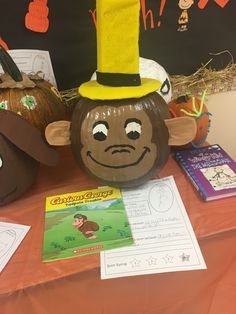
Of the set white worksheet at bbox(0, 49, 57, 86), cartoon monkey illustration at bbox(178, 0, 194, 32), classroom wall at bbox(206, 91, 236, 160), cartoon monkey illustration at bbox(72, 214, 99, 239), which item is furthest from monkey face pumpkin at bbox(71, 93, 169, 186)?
classroom wall at bbox(206, 91, 236, 160)

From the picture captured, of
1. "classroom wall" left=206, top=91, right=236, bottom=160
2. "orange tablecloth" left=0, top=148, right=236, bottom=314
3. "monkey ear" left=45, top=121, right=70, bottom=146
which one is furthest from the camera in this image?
"classroom wall" left=206, top=91, right=236, bottom=160

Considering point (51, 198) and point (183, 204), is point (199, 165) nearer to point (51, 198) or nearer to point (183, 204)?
point (183, 204)

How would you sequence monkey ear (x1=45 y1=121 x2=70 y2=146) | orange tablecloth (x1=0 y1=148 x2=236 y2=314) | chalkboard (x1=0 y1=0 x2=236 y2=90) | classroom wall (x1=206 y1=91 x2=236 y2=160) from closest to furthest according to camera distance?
orange tablecloth (x1=0 y1=148 x2=236 y2=314) < monkey ear (x1=45 y1=121 x2=70 y2=146) < chalkboard (x1=0 y1=0 x2=236 y2=90) < classroom wall (x1=206 y1=91 x2=236 y2=160)

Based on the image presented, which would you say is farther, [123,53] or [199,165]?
[199,165]

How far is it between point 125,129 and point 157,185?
0.66ft

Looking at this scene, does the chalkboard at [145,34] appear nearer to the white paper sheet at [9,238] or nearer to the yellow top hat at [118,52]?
the yellow top hat at [118,52]

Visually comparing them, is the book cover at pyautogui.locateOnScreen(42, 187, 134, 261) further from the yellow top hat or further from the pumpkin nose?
the yellow top hat

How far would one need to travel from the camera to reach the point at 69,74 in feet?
3.10

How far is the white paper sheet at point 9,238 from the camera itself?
598mm

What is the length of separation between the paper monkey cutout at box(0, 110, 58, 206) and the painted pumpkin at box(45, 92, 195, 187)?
39mm

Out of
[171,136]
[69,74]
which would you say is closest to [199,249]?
[171,136]

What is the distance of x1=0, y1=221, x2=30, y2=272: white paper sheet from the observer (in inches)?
23.5

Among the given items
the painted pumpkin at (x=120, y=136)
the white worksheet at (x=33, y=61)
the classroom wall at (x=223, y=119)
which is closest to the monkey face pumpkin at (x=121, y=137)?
the painted pumpkin at (x=120, y=136)

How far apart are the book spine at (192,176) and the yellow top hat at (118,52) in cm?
25
